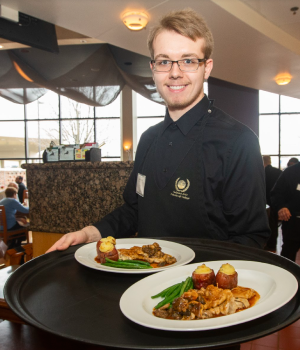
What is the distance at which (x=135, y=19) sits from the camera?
417 centimetres

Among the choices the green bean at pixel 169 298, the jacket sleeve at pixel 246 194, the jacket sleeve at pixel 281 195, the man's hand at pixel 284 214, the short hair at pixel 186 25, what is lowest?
the man's hand at pixel 284 214

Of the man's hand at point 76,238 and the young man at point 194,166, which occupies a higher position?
the young man at point 194,166

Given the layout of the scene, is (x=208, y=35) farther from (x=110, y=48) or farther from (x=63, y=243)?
(x=110, y=48)

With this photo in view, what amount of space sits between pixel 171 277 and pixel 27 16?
4.39 m

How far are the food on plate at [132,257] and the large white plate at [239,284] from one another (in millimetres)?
135

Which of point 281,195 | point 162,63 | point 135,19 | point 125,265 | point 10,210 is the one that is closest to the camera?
point 125,265

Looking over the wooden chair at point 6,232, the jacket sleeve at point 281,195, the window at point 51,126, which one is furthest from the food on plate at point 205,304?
the window at point 51,126

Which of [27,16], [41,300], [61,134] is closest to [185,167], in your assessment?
[41,300]

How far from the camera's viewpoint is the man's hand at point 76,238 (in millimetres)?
1034

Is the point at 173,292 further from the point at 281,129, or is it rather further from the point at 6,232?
the point at 281,129

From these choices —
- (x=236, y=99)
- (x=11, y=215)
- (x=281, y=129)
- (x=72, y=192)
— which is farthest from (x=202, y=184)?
(x=281, y=129)

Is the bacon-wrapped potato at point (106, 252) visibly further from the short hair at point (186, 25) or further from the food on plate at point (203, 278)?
the short hair at point (186, 25)

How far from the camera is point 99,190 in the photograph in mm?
2402

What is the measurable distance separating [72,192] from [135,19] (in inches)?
106
